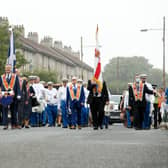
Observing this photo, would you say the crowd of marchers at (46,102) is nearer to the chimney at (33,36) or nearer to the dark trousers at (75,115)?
the dark trousers at (75,115)

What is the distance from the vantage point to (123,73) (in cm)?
19425

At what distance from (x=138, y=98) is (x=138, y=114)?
1.60 ft

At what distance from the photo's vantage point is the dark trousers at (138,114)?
23.4 meters

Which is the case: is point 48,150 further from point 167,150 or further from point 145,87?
point 145,87

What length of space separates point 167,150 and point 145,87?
36.1ft

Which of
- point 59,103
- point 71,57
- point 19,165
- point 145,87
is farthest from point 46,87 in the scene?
point 71,57

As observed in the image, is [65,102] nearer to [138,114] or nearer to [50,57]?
[138,114]

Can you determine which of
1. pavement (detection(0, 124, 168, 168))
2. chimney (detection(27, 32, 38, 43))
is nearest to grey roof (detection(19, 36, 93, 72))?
chimney (detection(27, 32, 38, 43))

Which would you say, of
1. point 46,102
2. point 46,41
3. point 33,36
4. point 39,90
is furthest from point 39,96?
point 46,41

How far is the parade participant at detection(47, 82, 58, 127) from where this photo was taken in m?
28.0

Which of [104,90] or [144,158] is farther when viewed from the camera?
[104,90]

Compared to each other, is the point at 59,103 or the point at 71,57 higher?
the point at 71,57

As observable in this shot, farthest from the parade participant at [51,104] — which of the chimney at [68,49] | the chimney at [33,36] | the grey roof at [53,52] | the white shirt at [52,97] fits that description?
the chimney at [68,49]

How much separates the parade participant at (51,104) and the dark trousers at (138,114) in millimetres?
5132
